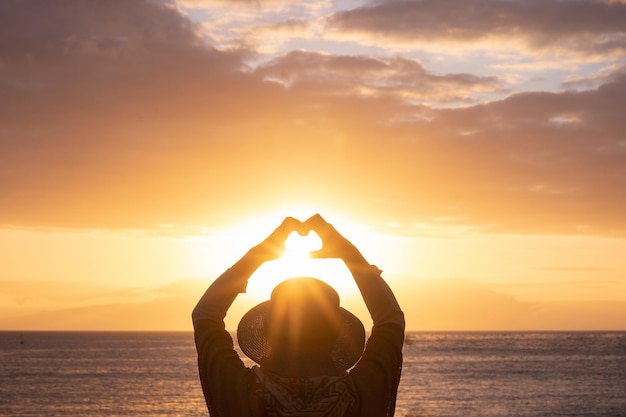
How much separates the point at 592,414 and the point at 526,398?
40.7 ft

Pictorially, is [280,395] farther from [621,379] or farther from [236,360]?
[621,379]

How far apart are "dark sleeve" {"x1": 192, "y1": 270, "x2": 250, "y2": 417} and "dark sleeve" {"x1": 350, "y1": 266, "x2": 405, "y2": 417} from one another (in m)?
0.39

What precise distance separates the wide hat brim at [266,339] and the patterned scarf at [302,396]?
0.08 metres

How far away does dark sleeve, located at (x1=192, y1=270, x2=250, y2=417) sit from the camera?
2.66 metres

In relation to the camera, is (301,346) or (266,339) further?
(266,339)

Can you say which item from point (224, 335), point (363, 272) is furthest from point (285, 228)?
point (224, 335)

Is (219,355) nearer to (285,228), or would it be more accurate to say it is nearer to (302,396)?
(302,396)

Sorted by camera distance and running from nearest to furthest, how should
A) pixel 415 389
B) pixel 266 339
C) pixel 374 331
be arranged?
1. pixel 266 339
2. pixel 374 331
3. pixel 415 389

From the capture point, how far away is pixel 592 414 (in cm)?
5497

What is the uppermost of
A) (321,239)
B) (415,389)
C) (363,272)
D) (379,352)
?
(321,239)

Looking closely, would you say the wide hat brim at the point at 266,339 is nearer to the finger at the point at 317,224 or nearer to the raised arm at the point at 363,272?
the raised arm at the point at 363,272

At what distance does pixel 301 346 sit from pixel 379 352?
12.2 inches

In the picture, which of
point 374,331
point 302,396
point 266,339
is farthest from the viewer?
→ point 374,331

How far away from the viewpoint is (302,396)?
103 inches
